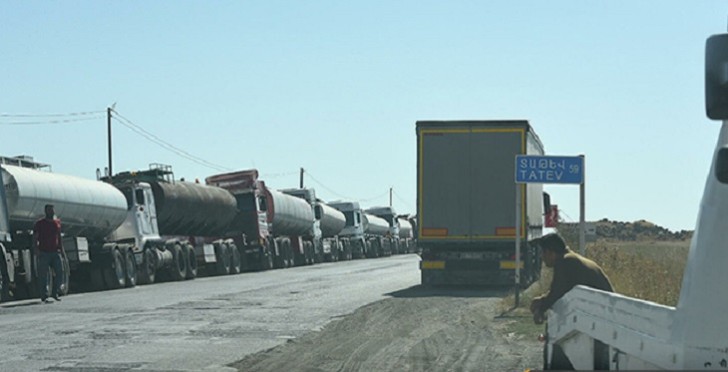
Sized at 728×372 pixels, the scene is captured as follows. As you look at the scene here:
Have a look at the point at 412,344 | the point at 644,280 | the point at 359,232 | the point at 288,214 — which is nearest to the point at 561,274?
the point at 412,344

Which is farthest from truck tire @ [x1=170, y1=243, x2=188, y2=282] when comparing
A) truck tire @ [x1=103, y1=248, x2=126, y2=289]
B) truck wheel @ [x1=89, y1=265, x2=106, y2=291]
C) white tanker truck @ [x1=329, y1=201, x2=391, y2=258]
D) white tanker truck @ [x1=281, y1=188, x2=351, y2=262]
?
white tanker truck @ [x1=329, y1=201, x2=391, y2=258]

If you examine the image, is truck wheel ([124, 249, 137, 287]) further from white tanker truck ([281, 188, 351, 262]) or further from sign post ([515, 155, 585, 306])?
white tanker truck ([281, 188, 351, 262])

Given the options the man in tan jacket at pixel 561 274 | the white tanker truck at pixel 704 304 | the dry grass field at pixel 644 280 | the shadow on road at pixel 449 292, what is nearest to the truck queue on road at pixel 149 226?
the shadow on road at pixel 449 292

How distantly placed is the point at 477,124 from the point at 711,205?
2241 centimetres

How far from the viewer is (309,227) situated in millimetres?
54781

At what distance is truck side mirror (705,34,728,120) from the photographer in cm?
381

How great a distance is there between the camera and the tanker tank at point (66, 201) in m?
24.1

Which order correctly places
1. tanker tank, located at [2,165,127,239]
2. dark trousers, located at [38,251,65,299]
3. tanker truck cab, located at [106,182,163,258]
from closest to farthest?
dark trousers, located at [38,251,65,299], tanker tank, located at [2,165,127,239], tanker truck cab, located at [106,182,163,258]

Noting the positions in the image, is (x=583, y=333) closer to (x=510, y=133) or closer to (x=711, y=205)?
(x=711, y=205)

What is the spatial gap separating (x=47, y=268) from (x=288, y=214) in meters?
27.0

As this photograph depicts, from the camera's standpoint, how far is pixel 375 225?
76562 mm

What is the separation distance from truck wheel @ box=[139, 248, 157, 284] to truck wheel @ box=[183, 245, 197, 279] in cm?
305

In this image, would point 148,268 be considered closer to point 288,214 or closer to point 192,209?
point 192,209

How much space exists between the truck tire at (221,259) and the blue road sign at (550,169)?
63.6 ft
